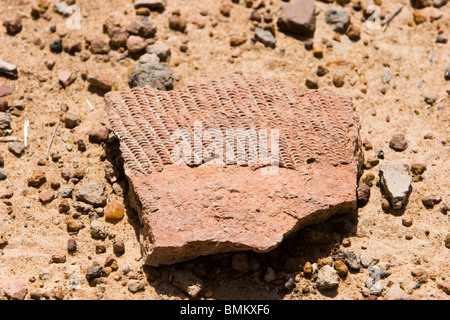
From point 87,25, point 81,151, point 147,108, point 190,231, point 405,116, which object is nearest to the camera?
point 190,231

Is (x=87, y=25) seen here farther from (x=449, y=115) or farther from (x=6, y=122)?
(x=449, y=115)

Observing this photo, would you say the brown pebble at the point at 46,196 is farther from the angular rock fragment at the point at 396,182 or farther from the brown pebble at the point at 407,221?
the brown pebble at the point at 407,221

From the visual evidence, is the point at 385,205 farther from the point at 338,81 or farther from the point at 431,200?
the point at 338,81

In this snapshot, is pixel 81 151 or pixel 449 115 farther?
pixel 449 115

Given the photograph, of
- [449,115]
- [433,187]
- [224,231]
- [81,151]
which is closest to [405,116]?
[449,115]

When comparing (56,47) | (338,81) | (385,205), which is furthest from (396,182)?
(56,47)

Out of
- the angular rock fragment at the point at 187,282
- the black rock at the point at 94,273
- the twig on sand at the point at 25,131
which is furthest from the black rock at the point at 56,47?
the angular rock fragment at the point at 187,282

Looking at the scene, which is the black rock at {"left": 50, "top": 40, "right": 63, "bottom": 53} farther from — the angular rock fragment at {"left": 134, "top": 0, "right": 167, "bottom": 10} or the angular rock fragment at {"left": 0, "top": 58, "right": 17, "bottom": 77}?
the angular rock fragment at {"left": 134, "top": 0, "right": 167, "bottom": 10}

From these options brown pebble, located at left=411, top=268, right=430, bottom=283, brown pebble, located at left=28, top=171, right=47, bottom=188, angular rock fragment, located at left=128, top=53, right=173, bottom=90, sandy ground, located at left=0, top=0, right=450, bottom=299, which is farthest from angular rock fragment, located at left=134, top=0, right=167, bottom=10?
brown pebble, located at left=411, top=268, right=430, bottom=283
